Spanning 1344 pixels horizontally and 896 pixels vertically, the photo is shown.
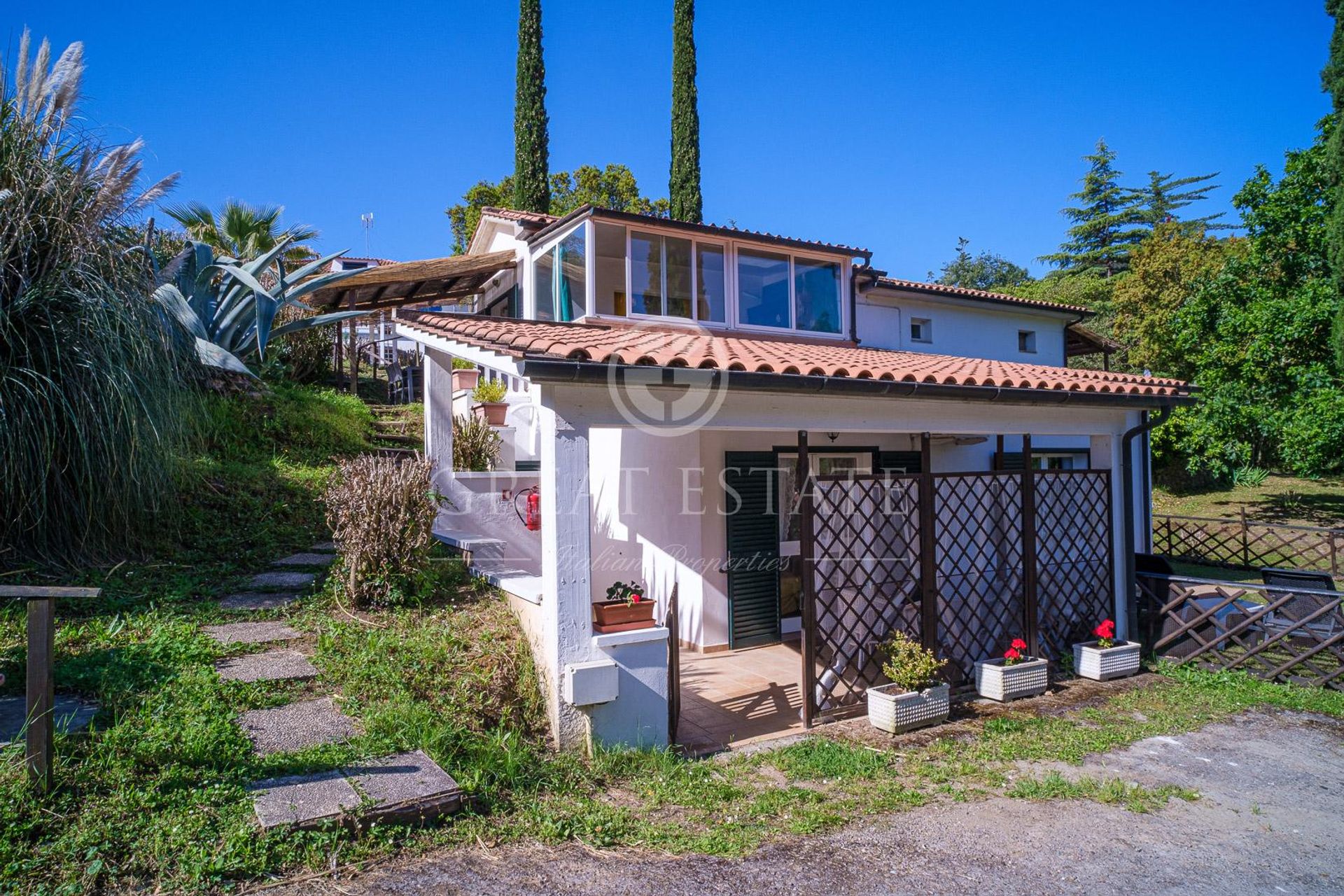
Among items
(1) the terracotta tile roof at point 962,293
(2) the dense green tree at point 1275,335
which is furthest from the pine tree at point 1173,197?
(1) the terracotta tile roof at point 962,293

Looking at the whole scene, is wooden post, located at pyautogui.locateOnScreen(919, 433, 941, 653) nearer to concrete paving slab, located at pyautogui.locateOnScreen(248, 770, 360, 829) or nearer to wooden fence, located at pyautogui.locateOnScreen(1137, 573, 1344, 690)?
wooden fence, located at pyautogui.locateOnScreen(1137, 573, 1344, 690)

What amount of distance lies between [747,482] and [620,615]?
4.17 m

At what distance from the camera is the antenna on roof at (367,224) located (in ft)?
118

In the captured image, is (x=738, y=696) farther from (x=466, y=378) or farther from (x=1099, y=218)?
(x=1099, y=218)

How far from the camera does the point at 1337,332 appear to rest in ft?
49.1

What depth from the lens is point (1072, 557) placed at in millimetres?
8305

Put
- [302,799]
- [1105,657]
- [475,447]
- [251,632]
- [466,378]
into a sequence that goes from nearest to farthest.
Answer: [302,799] → [251,632] → [1105,657] → [475,447] → [466,378]

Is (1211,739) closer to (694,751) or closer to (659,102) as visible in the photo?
(694,751)

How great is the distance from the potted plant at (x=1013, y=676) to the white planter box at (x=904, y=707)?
0.82 m

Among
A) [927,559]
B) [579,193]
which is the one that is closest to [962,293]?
[927,559]

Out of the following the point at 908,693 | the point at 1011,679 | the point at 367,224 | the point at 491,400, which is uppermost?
the point at 367,224

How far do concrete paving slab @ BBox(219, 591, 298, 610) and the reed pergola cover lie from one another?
7069 mm

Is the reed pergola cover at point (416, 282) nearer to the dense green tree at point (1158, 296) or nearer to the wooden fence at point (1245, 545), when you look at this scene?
the wooden fence at point (1245, 545)

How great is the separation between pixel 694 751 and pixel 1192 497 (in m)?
23.5
